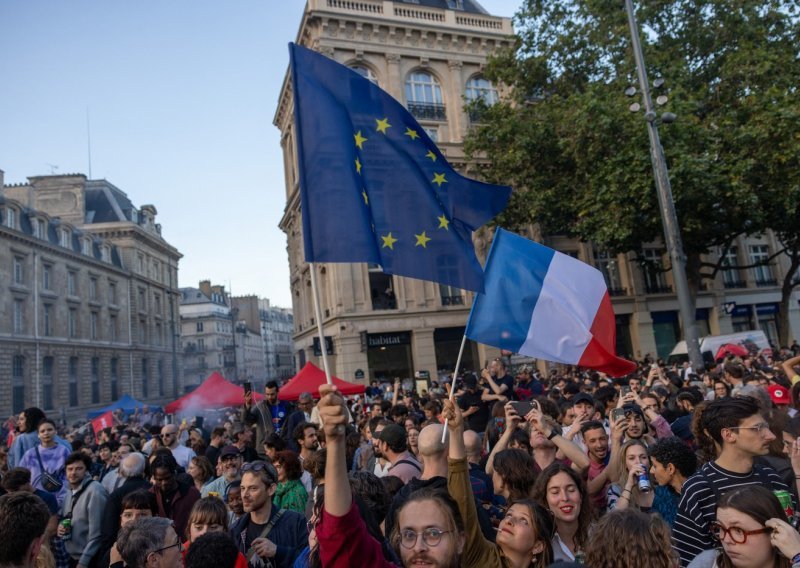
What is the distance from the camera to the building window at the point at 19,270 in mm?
39344

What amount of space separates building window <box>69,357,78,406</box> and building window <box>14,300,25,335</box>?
5967 mm

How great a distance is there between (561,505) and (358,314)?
905 inches

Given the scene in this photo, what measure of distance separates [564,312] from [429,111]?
25.7 metres

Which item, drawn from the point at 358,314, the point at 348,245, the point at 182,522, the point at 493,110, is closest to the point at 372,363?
the point at 358,314

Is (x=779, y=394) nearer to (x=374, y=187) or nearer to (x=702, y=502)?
(x=702, y=502)

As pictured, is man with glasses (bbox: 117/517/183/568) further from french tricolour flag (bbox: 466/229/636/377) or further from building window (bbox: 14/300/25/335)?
building window (bbox: 14/300/25/335)

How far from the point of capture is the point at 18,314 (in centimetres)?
3959

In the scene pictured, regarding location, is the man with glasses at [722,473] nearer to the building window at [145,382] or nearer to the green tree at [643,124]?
the green tree at [643,124]

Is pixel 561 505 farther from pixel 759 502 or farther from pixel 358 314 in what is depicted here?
pixel 358 314

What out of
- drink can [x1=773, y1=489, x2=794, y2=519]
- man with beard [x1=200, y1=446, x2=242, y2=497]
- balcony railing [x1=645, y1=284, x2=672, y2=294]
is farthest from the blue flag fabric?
balcony railing [x1=645, y1=284, x2=672, y2=294]

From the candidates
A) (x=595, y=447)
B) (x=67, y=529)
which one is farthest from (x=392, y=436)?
(x=67, y=529)

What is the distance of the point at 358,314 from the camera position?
26.2 m

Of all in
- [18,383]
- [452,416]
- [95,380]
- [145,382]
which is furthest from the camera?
[145,382]

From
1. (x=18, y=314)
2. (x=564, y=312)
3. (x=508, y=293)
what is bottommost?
(x=564, y=312)
